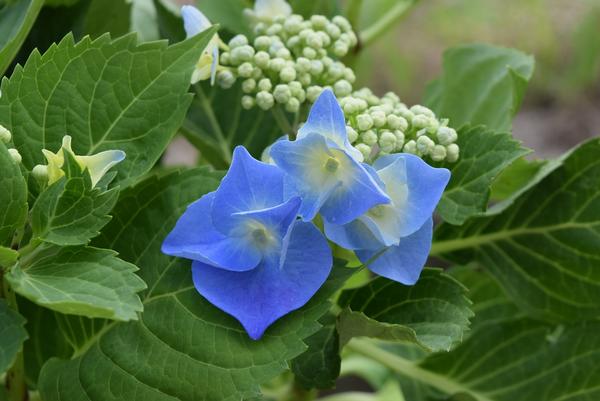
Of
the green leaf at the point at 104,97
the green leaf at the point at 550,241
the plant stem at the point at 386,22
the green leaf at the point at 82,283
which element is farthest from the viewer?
the plant stem at the point at 386,22

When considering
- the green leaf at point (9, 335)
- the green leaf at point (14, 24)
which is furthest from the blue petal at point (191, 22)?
the green leaf at point (9, 335)

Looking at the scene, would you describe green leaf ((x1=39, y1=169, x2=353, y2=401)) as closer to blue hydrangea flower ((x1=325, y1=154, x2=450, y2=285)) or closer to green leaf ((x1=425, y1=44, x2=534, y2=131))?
blue hydrangea flower ((x1=325, y1=154, x2=450, y2=285))

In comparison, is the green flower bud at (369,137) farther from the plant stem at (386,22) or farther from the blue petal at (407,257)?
the plant stem at (386,22)

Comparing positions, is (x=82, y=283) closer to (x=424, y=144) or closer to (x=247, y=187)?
(x=247, y=187)

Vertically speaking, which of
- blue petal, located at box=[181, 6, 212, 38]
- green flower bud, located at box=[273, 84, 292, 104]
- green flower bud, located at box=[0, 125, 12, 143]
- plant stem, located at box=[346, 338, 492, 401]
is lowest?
plant stem, located at box=[346, 338, 492, 401]

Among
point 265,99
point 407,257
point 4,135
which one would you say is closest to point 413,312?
point 407,257

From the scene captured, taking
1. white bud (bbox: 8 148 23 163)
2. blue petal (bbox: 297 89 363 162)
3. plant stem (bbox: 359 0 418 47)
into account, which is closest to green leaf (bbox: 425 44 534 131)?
plant stem (bbox: 359 0 418 47)
